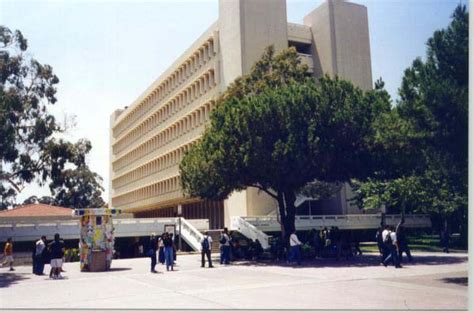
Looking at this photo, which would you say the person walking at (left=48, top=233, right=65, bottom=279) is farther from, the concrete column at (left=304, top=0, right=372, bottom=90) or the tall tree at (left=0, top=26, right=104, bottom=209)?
the concrete column at (left=304, top=0, right=372, bottom=90)

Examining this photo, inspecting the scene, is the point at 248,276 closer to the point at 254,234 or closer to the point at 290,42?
the point at 254,234

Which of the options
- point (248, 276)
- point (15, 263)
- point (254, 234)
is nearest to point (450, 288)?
point (248, 276)

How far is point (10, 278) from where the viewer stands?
63.9ft

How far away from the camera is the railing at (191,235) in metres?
31.3

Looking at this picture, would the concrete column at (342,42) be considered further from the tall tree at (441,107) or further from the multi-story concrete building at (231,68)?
the tall tree at (441,107)

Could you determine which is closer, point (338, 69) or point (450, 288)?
point (450, 288)

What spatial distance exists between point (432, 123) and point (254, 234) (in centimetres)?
1706

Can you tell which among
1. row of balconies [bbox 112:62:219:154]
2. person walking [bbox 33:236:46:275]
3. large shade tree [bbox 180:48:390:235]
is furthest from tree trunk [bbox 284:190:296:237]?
row of balconies [bbox 112:62:219:154]

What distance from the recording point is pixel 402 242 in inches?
809

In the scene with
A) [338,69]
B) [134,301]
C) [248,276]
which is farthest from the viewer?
[338,69]

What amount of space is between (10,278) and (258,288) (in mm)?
11006

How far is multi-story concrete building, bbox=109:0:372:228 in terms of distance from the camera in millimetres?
42031

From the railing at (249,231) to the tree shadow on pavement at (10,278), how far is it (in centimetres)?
1375

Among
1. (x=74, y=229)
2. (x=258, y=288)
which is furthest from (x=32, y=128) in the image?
(x=258, y=288)
